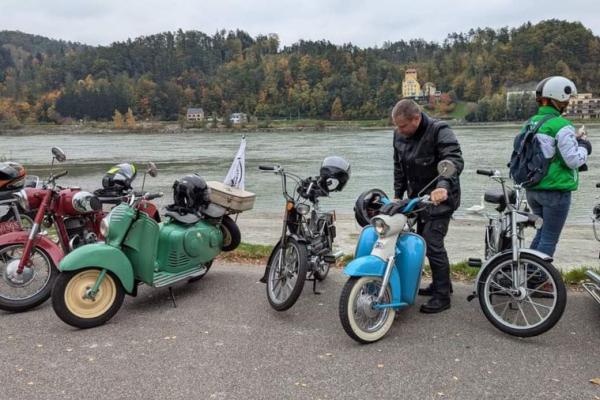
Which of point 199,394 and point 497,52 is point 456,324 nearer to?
point 199,394

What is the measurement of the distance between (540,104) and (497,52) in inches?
4947

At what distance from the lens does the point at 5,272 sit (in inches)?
162

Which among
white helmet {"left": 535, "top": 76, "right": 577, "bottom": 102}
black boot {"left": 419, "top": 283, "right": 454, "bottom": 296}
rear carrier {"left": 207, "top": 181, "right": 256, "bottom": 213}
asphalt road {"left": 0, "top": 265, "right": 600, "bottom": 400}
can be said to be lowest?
asphalt road {"left": 0, "top": 265, "right": 600, "bottom": 400}

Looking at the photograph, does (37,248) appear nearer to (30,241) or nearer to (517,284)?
(30,241)

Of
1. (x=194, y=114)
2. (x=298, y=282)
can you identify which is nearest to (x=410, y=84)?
(x=194, y=114)

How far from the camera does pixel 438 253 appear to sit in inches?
159

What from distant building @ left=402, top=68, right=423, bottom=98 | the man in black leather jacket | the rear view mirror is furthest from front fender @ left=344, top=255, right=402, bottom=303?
distant building @ left=402, top=68, right=423, bottom=98

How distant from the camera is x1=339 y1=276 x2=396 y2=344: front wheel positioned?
345cm

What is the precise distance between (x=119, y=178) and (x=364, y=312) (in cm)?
295

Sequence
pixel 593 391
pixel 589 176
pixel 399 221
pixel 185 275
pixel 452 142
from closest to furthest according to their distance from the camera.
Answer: pixel 593 391 < pixel 399 221 < pixel 452 142 < pixel 185 275 < pixel 589 176

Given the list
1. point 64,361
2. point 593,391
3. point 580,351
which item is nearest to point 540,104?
point 580,351

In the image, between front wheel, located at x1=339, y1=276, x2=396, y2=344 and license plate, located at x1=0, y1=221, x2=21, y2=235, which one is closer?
front wheel, located at x1=339, y1=276, x2=396, y2=344

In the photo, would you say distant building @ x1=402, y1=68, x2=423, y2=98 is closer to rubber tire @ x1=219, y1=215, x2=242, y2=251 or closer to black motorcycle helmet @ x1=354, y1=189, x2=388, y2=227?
rubber tire @ x1=219, y1=215, x2=242, y2=251

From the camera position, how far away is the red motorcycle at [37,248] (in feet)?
13.5
